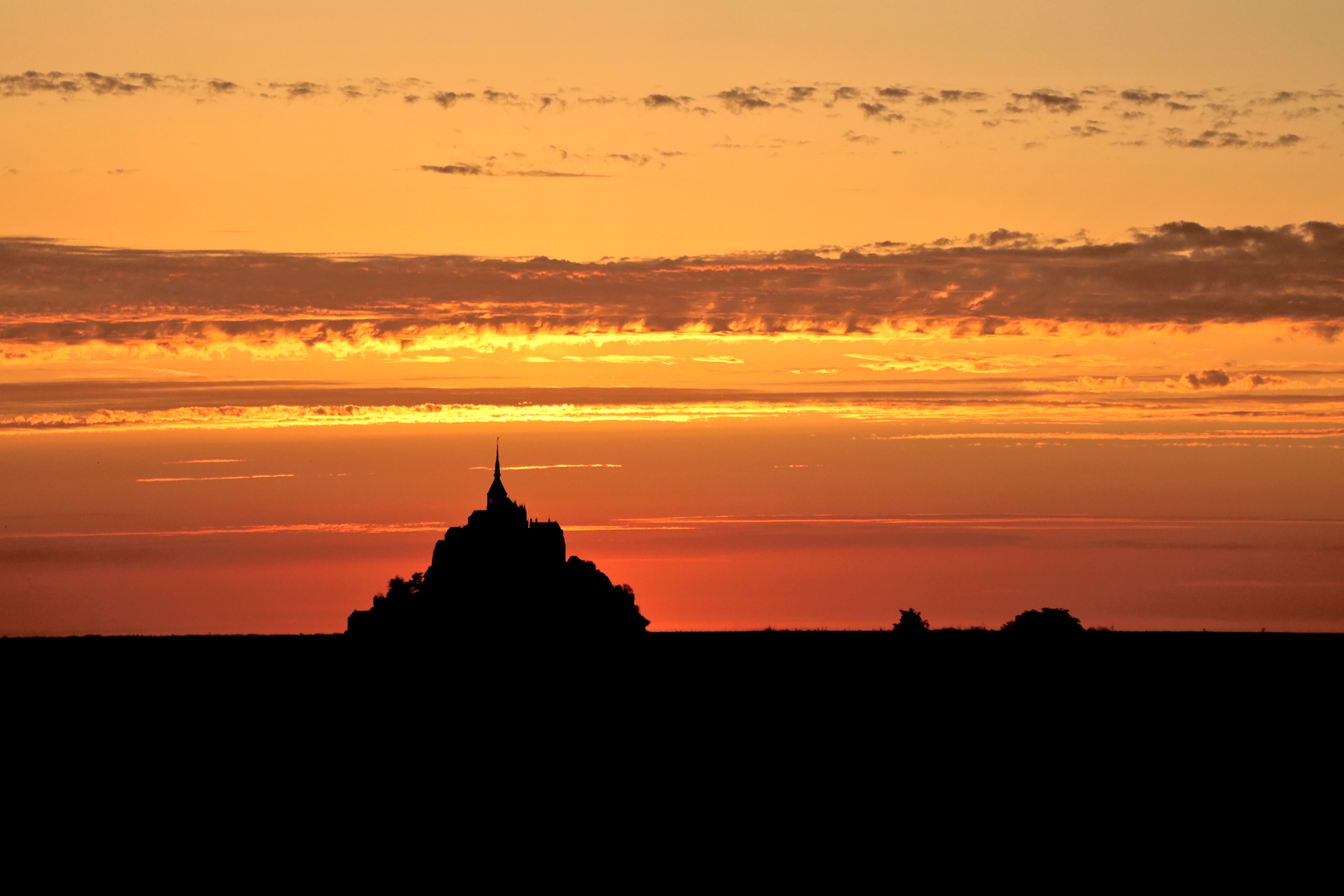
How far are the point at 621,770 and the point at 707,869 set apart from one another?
136 feet

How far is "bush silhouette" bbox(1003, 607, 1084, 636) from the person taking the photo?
185m

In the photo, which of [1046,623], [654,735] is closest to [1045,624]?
[1046,623]

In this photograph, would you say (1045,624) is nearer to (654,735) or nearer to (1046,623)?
(1046,623)

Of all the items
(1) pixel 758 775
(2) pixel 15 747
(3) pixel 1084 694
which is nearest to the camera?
(1) pixel 758 775

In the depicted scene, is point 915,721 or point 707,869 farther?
point 915,721

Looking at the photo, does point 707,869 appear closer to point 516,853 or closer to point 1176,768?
point 516,853

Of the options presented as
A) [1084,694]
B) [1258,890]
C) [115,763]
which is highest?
[1084,694]

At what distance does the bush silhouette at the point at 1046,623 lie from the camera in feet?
608

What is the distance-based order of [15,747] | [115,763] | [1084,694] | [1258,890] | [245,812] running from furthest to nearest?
[1084,694], [15,747], [115,763], [245,812], [1258,890]

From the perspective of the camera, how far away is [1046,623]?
186 meters

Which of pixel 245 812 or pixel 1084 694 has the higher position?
pixel 1084 694

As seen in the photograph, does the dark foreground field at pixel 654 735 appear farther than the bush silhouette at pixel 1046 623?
No

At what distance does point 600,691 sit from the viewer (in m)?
184

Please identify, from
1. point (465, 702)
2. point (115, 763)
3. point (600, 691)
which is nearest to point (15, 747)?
point (115, 763)
